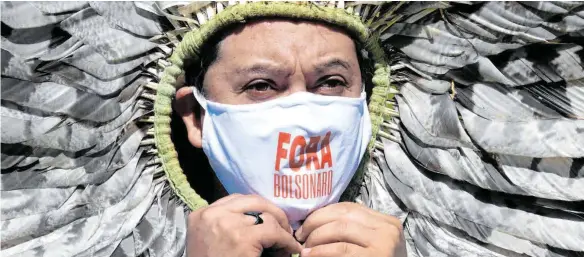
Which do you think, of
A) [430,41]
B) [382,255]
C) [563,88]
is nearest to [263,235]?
[382,255]

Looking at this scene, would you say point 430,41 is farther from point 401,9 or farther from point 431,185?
point 431,185

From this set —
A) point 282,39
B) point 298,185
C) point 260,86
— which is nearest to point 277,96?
point 260,86

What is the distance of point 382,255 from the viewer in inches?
82.0

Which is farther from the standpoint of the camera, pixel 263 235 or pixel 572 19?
pixel 572 19

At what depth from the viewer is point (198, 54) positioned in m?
2.49

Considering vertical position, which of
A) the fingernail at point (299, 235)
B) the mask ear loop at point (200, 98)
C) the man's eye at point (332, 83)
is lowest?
the fingernail at point (299, 235)

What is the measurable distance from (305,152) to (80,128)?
2.67 ft

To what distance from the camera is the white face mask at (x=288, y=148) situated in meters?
2.21

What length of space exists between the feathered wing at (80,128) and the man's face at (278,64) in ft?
0.86

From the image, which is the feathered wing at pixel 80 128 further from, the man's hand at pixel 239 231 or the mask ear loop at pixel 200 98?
the man's hand at pixel 239 231

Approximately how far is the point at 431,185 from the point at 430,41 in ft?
1.79

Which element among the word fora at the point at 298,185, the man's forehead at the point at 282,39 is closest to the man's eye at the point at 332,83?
the man's forehead at the point at 282,39

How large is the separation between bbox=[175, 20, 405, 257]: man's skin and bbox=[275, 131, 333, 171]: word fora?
166mm

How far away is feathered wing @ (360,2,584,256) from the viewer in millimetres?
2312
